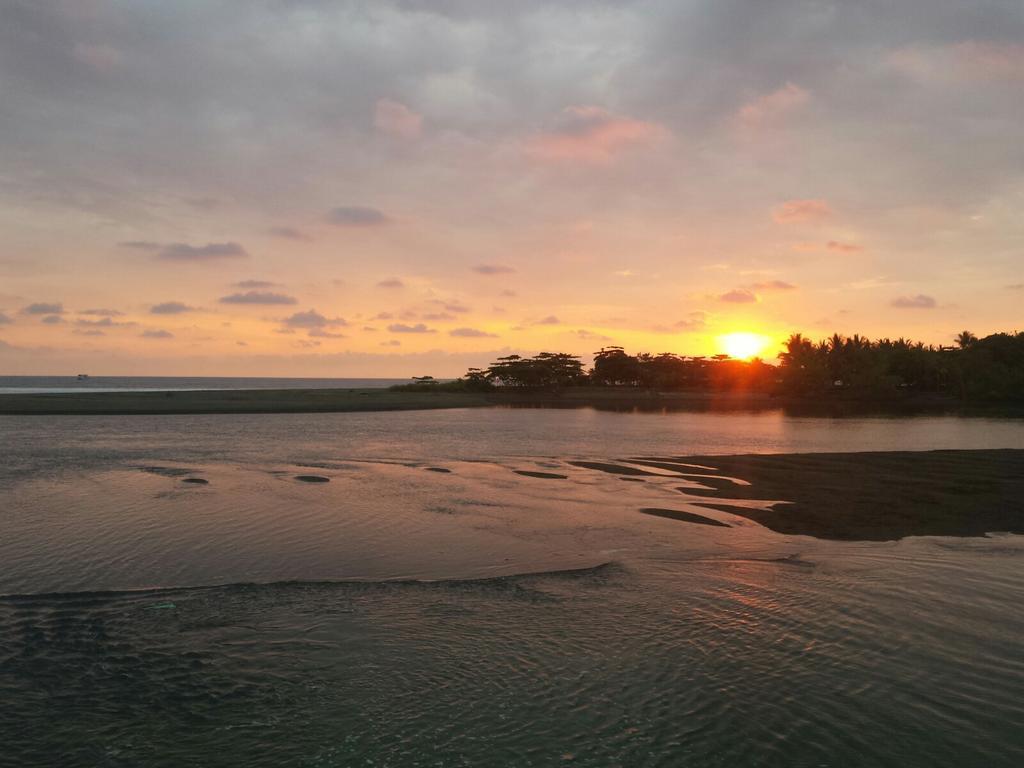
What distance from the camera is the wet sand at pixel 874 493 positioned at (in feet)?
63.0

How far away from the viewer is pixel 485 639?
10.8 m

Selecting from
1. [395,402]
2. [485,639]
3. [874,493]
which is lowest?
[485,639]

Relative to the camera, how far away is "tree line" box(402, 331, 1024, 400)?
120625 mm

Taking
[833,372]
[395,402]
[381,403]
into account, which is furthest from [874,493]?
[833,372]

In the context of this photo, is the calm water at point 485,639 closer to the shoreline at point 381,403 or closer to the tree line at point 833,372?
the shoreline at point 381,403

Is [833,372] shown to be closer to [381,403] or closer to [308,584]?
[381,403]

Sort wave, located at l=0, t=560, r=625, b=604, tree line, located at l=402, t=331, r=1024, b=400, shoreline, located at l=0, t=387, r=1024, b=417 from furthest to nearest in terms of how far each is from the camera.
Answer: tree line, located at l=402, t=331, r=1024, b=400, shoreline, located at l=0, t=387, r=1024, b=417, wave, located at l=0, t=560, r=625, b=604

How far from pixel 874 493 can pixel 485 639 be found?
1901 centimetres

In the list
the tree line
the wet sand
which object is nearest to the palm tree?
the tree line

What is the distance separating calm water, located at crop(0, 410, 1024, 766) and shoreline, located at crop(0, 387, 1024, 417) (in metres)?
56.3

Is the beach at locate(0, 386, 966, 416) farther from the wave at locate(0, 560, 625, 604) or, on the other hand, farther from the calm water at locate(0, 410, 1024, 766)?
the wave at locate(0, 560, 625, 604)

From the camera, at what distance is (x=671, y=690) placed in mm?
9234

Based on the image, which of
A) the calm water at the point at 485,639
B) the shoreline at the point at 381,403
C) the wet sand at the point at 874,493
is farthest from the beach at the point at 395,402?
the wet sand at the point at 874,493

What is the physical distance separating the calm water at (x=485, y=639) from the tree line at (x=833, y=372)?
11390cm
